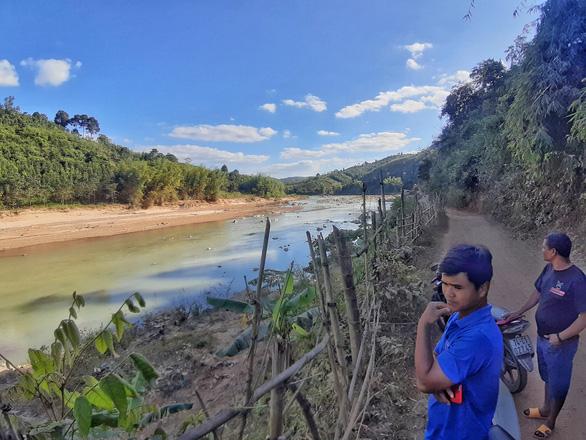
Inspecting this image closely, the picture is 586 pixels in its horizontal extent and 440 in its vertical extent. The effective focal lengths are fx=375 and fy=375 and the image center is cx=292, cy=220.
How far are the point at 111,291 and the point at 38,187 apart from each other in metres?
24.4

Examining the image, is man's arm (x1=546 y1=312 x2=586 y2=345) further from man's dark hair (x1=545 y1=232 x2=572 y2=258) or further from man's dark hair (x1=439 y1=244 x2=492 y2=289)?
man's dark hair (x1=439 y1=244 x2=492 y2=289)

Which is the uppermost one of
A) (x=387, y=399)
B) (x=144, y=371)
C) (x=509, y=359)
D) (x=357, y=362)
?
(x=144, y=371)

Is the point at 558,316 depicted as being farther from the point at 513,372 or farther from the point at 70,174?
the point at 70,174

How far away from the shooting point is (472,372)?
4.07ft

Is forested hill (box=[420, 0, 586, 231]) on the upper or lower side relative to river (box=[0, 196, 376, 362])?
upper

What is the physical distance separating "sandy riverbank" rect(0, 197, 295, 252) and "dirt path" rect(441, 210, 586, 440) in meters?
22.5

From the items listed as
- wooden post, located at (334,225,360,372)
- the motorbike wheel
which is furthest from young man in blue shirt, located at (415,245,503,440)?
the motorbike wheel

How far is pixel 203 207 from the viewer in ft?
149

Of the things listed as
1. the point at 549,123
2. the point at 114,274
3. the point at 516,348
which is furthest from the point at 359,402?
the point at 114,274

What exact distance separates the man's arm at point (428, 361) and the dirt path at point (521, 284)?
1.88 meters

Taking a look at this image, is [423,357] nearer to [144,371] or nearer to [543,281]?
[144,371]

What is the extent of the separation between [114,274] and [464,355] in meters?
14.4

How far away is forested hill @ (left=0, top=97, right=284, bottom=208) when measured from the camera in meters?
29.2

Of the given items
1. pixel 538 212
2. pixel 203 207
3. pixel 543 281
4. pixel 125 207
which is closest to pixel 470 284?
pixel 543 281
